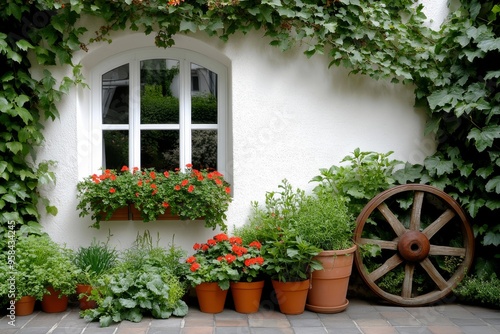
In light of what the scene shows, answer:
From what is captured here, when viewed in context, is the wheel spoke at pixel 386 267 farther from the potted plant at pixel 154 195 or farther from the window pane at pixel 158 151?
the window pane at pixel 158 151

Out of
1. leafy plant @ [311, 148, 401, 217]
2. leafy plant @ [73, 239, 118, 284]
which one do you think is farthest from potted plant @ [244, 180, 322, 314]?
leafy plant @ [73, 239, 118, 284]

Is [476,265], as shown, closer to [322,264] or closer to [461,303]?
[461,303]

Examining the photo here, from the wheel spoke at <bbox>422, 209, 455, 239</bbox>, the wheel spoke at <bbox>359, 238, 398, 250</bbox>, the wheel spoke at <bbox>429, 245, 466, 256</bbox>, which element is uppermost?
the wheel spoke at <bbox>422, 209, 455, 239</bbox>

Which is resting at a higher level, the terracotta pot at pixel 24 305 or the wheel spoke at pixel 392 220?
the wheel spoke at pixel 392 220

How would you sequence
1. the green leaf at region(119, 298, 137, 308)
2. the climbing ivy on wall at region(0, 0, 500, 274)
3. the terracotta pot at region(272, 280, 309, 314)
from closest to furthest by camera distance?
the green leaf at region(119, 298, 137, 308) < the terracotta pot at region(272, 280, 309, 314) < the climbing ivy on wall at region(0, 0, 500, 274)

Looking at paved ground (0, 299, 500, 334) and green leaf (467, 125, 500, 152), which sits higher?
green leaf (467, 125, 500, 152)

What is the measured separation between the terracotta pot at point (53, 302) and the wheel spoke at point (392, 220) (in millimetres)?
2712

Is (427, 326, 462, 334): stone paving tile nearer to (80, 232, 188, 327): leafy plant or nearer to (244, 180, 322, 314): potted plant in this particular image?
(244, 180, 322, 314): potted plant

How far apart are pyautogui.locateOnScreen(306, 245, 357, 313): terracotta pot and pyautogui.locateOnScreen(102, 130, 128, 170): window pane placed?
205cm

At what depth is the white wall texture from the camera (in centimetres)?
478

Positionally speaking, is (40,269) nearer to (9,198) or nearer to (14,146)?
(9,198)

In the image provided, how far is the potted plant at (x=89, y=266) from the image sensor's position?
14.2 ft

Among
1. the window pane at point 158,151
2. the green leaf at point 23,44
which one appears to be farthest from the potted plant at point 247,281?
the green leaf at point 23,44

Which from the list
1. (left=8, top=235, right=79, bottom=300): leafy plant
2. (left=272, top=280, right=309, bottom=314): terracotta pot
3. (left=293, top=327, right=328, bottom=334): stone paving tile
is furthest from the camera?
(left=272, top=280, right=309, bottom=314): terracotta pot
